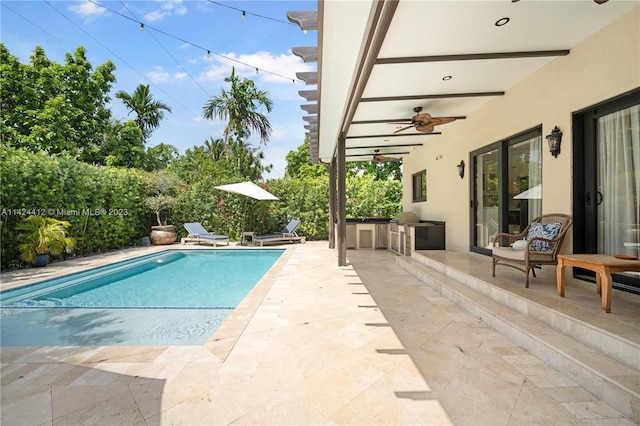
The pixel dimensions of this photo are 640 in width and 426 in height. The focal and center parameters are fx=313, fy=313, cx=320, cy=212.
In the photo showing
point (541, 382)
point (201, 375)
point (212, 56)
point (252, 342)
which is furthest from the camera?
point (212, 56)

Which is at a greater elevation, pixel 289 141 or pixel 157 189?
pixel 289 141

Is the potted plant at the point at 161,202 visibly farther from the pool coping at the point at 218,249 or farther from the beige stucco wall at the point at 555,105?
the beige stucco wall at the point at 555,105

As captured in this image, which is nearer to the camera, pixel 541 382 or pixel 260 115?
pixel 541 382

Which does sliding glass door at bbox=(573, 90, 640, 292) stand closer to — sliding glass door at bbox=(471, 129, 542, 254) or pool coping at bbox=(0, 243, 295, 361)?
sliding glass door at bbox=(471, 129, 542, 254)

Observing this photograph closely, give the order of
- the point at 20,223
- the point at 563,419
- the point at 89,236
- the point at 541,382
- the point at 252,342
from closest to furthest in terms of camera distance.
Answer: the point at 563,419, the point at 541,382, the point at 252,342, the point at 20,223, the point at 89,236

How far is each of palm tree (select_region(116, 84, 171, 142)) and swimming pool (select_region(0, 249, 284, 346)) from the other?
57.3 ft

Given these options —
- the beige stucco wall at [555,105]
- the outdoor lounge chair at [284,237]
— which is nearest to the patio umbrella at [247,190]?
the outdoor lounge chair at [284,237]

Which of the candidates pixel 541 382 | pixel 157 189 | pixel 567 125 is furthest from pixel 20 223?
pixel 567 125

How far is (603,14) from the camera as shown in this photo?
3.02m

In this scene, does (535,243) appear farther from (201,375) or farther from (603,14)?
(201,375)

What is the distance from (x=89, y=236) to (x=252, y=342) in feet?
25.8

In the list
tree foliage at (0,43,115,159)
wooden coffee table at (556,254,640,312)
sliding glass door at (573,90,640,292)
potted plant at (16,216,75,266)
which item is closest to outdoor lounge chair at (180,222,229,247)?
potted plant at (16,216,75,266)

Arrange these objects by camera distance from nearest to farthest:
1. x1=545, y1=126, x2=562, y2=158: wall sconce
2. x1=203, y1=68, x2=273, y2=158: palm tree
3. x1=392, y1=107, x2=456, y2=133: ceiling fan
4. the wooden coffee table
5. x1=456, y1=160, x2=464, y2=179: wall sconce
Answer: the wooden coffee table → x1=545, y1=126, x2=562, y2=158: wall sconce → x1=392, y1=107, x2=456, y2=133: ceiling fan → x1=456, y1=160, x2=464, y2=179: wall sconce → x1=203, y1=68, x2=273, y2=158: palm tree

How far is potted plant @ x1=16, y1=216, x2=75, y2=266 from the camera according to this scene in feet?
20.2
